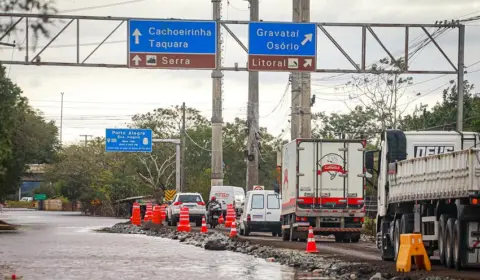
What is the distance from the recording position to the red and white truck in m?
35.0

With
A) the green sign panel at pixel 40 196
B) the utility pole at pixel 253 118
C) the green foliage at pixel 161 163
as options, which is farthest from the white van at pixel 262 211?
the green sign panel at pixel 40 196

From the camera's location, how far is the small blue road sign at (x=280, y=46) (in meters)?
36.6

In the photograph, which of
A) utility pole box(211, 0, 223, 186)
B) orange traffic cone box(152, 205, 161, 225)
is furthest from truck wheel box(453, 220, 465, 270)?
utility pole box(211, 0, 223, 186)

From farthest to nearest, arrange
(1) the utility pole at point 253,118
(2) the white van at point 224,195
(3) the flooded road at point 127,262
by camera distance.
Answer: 1. (2) the white van at point 224,195
2. (1) the utility pole at point 253,118
3. (3) the flooded road at point 127,262

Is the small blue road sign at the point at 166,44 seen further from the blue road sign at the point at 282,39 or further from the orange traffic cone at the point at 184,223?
the orange traffic cone at the point at 184,223

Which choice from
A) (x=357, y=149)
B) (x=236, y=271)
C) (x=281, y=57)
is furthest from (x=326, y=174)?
(x=236, y=271)

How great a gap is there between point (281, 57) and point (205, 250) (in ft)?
27.0

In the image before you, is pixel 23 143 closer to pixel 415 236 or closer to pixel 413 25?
pixel 413 25

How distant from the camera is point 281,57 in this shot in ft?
120

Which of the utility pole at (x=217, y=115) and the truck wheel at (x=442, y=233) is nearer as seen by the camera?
A: the truck wheel at (x=442, y=233)

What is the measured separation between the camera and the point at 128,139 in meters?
80.6

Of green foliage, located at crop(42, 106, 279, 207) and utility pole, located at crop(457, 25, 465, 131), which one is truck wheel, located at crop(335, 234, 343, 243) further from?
green foliage, located at crop(42, 106, 279, 207)

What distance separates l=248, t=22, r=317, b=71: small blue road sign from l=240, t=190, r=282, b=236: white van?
22.7ft

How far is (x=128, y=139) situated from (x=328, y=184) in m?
46.7
